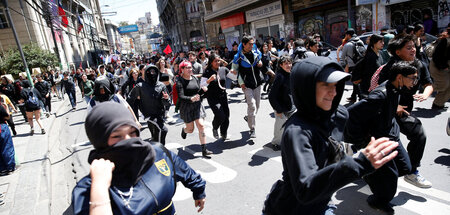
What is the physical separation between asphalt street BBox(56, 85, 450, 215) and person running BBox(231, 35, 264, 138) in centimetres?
56

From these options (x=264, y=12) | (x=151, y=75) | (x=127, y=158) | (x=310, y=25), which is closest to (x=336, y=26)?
(x=310, y=25)

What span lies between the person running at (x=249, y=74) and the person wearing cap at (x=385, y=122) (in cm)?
308

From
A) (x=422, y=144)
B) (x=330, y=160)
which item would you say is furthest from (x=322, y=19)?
(x=330, y=160)

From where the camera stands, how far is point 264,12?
22953mm

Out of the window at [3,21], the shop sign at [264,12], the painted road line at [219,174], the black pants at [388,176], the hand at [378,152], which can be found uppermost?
the window at [3,21]

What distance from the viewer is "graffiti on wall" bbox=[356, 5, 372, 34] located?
15.5 m

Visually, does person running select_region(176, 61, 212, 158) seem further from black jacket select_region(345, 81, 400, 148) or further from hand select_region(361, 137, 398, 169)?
hand select_region(361, 137, 398, 169)

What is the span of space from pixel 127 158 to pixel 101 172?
20cm

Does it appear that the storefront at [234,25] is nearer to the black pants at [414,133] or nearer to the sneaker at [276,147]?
the sneaker at [276,147]

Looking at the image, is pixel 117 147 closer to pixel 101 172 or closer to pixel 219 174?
pixel 101 172

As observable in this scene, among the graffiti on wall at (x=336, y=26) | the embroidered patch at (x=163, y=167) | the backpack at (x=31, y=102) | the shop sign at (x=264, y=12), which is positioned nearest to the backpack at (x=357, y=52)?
the embroidered patch at (x=163, y=167)

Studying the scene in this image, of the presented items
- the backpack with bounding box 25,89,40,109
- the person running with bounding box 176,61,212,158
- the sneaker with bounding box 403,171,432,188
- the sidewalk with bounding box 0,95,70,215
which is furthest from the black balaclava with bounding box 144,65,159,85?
the backpack with bounding box 25,89,40,109

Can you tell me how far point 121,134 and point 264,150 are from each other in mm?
4034

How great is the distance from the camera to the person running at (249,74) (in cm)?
603
